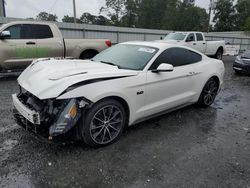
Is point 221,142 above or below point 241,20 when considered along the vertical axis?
below

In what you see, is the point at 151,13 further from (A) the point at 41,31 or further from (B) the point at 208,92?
(B) the point at 208,92

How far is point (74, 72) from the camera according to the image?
3.29 meters

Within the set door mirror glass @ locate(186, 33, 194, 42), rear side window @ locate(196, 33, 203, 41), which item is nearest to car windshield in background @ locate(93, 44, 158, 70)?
door mirror glass @ locate(186, 33, 194, 42)

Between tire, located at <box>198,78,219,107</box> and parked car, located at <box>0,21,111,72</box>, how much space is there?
4902 millimetres

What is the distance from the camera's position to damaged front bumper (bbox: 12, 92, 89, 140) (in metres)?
2.91

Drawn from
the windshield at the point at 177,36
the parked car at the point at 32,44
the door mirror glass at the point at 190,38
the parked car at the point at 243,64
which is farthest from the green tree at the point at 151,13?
the parked car at the point at 32,44

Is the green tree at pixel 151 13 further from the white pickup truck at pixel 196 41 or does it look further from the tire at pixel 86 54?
the tire at pixel 86 54

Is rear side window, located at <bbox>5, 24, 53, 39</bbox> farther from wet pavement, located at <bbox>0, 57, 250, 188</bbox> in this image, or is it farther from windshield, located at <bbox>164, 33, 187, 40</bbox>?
windshield, located at <bbox>164, 33, 187, 40</bbox>

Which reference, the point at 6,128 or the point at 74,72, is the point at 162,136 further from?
the point at 6,128

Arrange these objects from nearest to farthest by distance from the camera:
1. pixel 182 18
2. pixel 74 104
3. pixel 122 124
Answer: pixel 74 104 → pixel 122 124 → pixel 182 18

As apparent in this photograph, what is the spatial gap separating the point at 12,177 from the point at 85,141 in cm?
99

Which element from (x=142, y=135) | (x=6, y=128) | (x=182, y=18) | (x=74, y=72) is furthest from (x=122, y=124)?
(x=182, y=18)

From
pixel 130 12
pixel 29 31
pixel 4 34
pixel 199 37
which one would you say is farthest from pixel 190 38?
pixel 130 12

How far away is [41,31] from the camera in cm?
798
